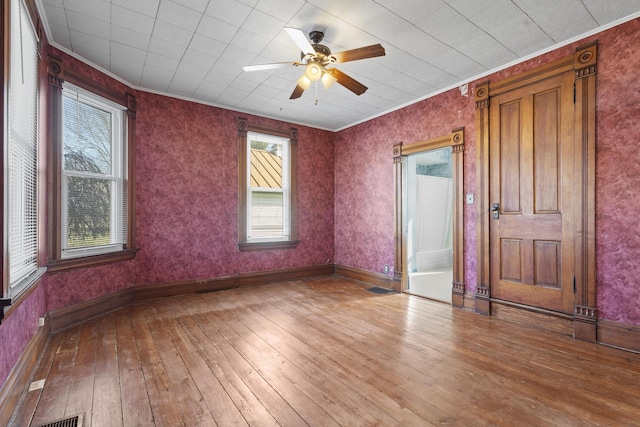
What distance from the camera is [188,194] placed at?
14.5ft

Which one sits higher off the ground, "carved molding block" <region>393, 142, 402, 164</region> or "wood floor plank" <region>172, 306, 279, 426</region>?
"carved molding block" <region>393, 142, 402, 164</region>

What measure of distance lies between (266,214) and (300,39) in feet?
10.7

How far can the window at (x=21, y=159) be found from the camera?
1.86m

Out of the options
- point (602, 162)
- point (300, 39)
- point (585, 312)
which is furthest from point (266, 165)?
point (585, 312)

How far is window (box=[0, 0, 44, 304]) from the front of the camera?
1.86m

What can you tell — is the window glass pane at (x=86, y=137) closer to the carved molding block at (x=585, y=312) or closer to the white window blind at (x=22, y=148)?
the white window blind at (x=22, y=148)

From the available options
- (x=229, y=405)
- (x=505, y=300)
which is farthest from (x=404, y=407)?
(x=505, y=300)

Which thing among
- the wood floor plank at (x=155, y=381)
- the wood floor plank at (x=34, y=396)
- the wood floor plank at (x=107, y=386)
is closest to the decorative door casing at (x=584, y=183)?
the wood floor plank at (x=155, y=381)

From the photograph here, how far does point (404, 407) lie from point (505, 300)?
2218 mm

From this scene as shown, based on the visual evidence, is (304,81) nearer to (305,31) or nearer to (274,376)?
(305,31)

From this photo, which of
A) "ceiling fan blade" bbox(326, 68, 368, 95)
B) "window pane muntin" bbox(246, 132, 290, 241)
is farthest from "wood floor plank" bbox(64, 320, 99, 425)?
"ceiling fan blade" bbox(326, 68, 368, 95)

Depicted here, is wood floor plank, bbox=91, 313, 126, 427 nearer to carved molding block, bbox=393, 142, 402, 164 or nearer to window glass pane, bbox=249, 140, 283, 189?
window glass pane, bbox=249, 140, 283, 189

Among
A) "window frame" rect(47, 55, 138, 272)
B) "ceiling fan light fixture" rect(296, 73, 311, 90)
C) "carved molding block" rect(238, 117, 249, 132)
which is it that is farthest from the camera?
"carved molding block" rect(238, 117, 249, 132)

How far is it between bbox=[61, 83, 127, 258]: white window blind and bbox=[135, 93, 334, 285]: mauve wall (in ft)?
0.83
